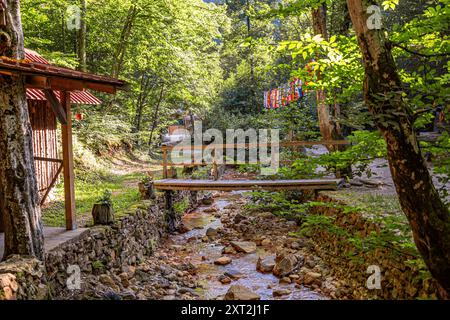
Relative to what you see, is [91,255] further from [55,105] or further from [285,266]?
[285,266]

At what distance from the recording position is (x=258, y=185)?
9031 mm

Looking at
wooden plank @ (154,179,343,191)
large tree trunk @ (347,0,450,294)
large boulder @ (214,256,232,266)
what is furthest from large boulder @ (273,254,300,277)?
large tree trunk @ (347,0,450,294)

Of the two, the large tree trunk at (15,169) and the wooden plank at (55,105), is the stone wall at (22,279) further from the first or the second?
the wooden plank at (55,105)

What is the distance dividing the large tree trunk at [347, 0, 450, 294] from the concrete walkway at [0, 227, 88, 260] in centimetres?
422

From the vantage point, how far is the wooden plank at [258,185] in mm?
8789

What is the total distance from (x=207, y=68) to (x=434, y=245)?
16.2 metres

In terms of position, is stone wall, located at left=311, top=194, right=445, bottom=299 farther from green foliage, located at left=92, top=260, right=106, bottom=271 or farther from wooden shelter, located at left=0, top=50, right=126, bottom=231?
wooden shelter, located at left=0, top=50, right=126, bottom=231

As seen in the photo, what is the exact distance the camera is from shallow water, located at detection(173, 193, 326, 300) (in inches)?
232

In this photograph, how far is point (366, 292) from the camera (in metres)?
5.25

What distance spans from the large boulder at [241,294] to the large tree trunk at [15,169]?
2709 mm

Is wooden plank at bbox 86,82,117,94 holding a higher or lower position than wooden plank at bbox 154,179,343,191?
higher

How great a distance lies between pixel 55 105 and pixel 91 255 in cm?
231

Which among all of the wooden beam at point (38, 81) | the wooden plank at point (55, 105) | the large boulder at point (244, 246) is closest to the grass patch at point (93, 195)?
the wooden plank at point (55, 105)

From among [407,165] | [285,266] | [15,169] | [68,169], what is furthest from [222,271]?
[407,165]
